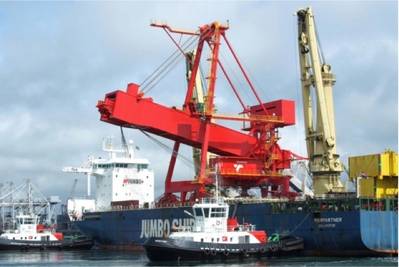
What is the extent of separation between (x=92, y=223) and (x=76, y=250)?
3.81m

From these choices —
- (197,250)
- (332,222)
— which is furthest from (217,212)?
(332,222)

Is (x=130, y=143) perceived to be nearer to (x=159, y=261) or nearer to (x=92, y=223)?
(x=92, y=223)

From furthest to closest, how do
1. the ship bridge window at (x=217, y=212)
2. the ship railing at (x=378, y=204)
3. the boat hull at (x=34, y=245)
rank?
the boat hull at (x=34, y=245) < the ship railing at (x=378, y=204) < the ship bridge window at (x=217, y=212)

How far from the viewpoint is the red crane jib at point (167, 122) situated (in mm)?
40906

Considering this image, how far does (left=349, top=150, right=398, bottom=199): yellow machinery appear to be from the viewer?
36.3 meters

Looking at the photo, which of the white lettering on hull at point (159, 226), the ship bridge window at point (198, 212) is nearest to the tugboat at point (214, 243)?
the ship bridge window at point (198, 212)

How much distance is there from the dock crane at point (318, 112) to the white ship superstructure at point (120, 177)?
1715 centimetres

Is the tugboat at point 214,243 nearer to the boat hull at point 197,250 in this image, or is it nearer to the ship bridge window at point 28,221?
the boat hull at point 197,250

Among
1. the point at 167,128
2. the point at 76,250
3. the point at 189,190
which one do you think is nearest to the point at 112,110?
the point at 167,128

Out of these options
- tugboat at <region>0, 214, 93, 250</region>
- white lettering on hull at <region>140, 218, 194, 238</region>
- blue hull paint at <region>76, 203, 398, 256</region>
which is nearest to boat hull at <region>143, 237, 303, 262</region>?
blue hull paint at <region>76, 203, 398, 256</region>

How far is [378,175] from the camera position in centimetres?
3628

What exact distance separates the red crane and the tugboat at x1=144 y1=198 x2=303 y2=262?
766 cm

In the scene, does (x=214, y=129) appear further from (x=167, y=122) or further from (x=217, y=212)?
(x=217, y=212)

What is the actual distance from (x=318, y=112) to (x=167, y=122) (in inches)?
352
